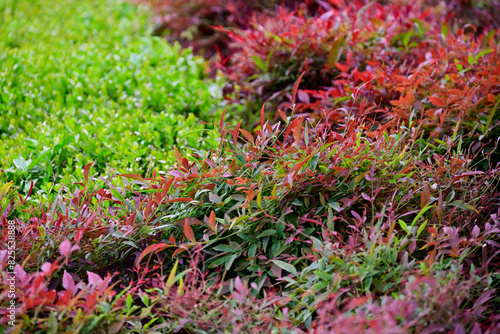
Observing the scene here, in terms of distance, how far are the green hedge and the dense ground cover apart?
1.08 ft

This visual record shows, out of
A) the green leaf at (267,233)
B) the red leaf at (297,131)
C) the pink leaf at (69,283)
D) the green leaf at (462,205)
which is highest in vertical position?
the red leaf at (297,131)

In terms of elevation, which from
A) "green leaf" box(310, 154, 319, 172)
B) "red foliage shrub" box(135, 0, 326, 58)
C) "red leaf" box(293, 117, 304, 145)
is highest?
"red foliage shrub" box(135, 0, 326, 58)

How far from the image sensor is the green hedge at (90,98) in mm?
2436

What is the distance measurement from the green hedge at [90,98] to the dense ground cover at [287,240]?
330 mm

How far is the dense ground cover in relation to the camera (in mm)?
1363

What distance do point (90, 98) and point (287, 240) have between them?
2.09 meters

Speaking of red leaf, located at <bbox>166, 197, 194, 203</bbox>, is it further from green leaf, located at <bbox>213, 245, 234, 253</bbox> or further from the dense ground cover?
green leaf, located at <bbox>213, 245, 234, 253</bbox>

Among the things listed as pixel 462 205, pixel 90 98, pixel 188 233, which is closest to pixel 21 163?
pixel 90 98

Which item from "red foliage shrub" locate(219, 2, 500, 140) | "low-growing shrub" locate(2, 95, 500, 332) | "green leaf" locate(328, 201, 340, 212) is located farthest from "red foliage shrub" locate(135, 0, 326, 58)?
"green leaf" locate(328, 201, 340, 212)

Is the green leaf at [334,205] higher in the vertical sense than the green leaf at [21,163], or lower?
lower

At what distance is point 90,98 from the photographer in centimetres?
305

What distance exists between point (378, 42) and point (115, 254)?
2.31 meters

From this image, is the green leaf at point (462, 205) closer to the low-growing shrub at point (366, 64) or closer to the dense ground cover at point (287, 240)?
the dense ground cover at point (287, 240)

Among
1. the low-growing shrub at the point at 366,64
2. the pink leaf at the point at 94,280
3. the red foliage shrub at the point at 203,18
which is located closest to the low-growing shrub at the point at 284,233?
the pink leaf at the point at 94,280
